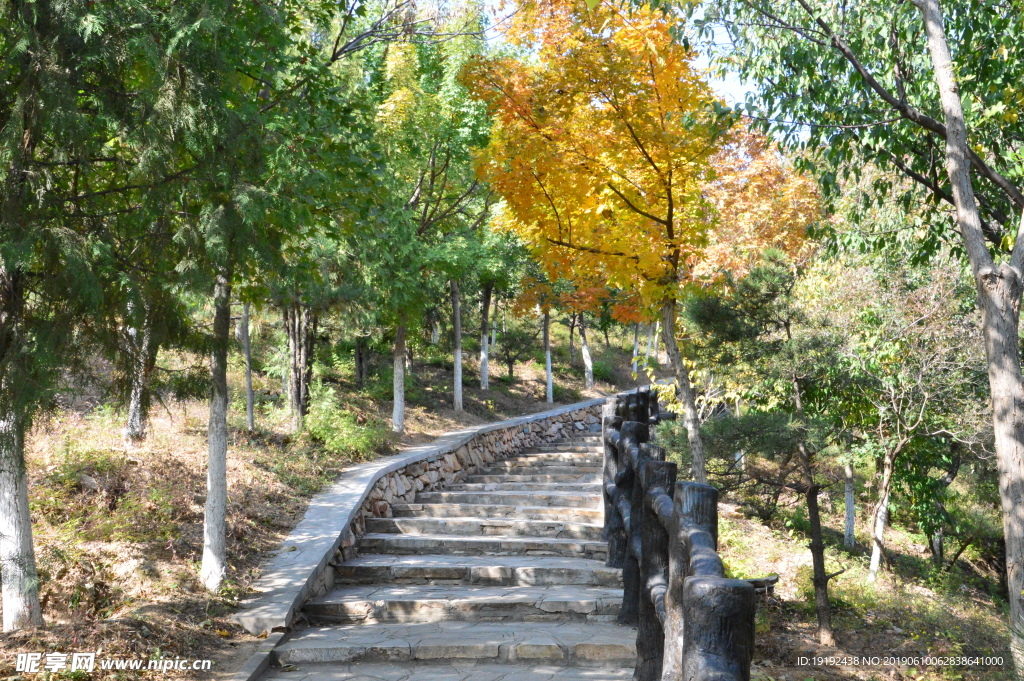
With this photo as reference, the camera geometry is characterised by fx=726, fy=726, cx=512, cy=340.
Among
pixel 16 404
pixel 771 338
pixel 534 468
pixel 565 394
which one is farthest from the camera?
pixel 565 394

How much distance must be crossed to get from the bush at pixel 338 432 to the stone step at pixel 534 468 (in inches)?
85.3

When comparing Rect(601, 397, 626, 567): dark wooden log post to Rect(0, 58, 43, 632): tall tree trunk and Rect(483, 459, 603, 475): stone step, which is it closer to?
Rect(483, 459, 603, 475): stone step

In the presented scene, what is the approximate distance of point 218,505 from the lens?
227 inches

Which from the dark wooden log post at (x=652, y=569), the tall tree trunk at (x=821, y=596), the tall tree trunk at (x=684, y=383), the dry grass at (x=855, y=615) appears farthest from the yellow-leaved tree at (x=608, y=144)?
the dark wooden log post at (x=652, y=569)

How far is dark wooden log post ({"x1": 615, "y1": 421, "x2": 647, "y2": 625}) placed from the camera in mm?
5004

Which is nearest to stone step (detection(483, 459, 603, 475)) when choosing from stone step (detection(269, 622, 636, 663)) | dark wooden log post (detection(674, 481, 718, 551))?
stone step (detection(269, 622, 636, 663))

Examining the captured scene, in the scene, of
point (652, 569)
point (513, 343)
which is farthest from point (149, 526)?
point (513, 343)

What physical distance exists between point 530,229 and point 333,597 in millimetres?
4558

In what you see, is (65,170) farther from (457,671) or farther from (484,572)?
(484,572)

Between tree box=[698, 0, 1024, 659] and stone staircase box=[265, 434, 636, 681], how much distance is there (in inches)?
151

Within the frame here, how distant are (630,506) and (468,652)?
163cm

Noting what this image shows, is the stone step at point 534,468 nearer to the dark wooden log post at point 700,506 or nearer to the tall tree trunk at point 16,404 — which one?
the tall tree trunk at point 16,404

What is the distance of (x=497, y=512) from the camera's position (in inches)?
349

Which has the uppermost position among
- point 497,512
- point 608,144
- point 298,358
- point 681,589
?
point 608,144
